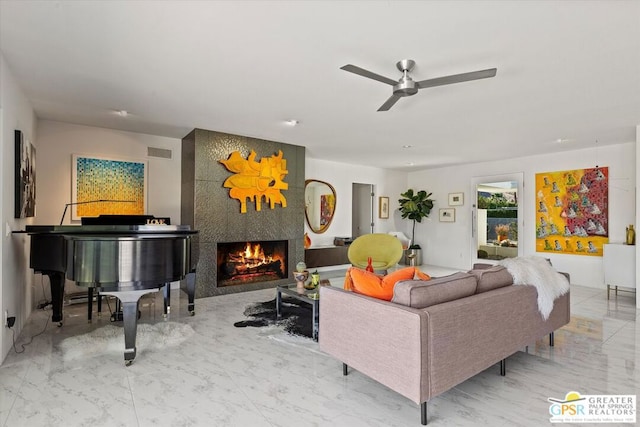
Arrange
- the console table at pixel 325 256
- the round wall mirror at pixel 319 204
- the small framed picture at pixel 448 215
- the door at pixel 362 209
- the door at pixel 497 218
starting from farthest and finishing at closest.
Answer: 1. the door at pixel 362 209
2. the small framed picture at pixel 448 215
3. the round wall mirror at pixel 319 204
4. the door at pixel 497 218
5. the console table at pixel 325 256

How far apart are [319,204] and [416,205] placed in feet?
8.86

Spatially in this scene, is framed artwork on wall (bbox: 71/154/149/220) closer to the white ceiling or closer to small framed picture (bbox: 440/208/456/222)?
the white ceiling

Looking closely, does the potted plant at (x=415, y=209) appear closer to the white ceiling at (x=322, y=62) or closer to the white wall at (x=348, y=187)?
the white wall at (x=348, y=187)

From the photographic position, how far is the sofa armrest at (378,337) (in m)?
1.80

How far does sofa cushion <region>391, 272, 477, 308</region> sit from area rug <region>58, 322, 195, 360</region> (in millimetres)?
2263

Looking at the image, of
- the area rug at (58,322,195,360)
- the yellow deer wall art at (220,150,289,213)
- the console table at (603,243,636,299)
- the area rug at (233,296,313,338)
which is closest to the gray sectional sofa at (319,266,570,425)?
the area rug at (233,296,313,338)

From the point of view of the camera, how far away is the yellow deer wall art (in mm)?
5242

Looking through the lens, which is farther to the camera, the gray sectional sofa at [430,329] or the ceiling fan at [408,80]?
the ceiling fan at [408,80]

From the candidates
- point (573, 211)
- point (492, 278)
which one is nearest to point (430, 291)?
point (492, 278)

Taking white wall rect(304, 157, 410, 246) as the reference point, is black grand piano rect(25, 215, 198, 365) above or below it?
below

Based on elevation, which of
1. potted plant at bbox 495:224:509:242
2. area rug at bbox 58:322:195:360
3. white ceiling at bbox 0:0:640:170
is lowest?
area rug at bbox 58:322:195:360

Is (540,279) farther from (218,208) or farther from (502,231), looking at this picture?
(502,231)

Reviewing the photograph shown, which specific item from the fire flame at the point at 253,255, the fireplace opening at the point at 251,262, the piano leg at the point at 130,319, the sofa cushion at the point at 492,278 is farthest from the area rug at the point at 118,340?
the sofa cushion at the point at 492,278

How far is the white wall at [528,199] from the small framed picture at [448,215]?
11 cm
